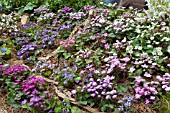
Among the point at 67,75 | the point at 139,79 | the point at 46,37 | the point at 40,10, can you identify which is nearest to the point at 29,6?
the point at 40,10

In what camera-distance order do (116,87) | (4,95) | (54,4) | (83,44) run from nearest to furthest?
(116,87), (4,95), (83,44), (54,4)

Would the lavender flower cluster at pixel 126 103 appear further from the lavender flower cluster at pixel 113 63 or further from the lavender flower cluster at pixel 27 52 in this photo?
the lavender flower cluster at pixel 27 52

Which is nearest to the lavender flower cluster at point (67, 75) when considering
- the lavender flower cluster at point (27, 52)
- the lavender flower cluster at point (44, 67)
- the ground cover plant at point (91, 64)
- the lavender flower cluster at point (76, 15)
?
the ground cover plant at point (91, 64)

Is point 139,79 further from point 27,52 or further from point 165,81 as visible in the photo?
point 27,52

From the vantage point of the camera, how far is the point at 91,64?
3410 millimetres

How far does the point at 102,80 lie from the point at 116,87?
0.15m

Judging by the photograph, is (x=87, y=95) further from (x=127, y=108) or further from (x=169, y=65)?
(x=169, y=65)

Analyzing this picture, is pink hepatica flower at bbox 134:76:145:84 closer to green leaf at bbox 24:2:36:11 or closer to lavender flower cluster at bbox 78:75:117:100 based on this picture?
lavender flower cluster at bbox 78:75:117:100

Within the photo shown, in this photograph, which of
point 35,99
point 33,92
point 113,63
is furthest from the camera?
point 113,63

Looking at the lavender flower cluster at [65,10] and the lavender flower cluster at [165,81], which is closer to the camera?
the lavender flower cluster at [165,81]

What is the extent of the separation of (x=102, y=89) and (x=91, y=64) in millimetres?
512

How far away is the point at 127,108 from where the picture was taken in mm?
2797

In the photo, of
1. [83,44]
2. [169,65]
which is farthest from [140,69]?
[83,44]

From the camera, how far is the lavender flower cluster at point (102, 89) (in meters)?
2.87
